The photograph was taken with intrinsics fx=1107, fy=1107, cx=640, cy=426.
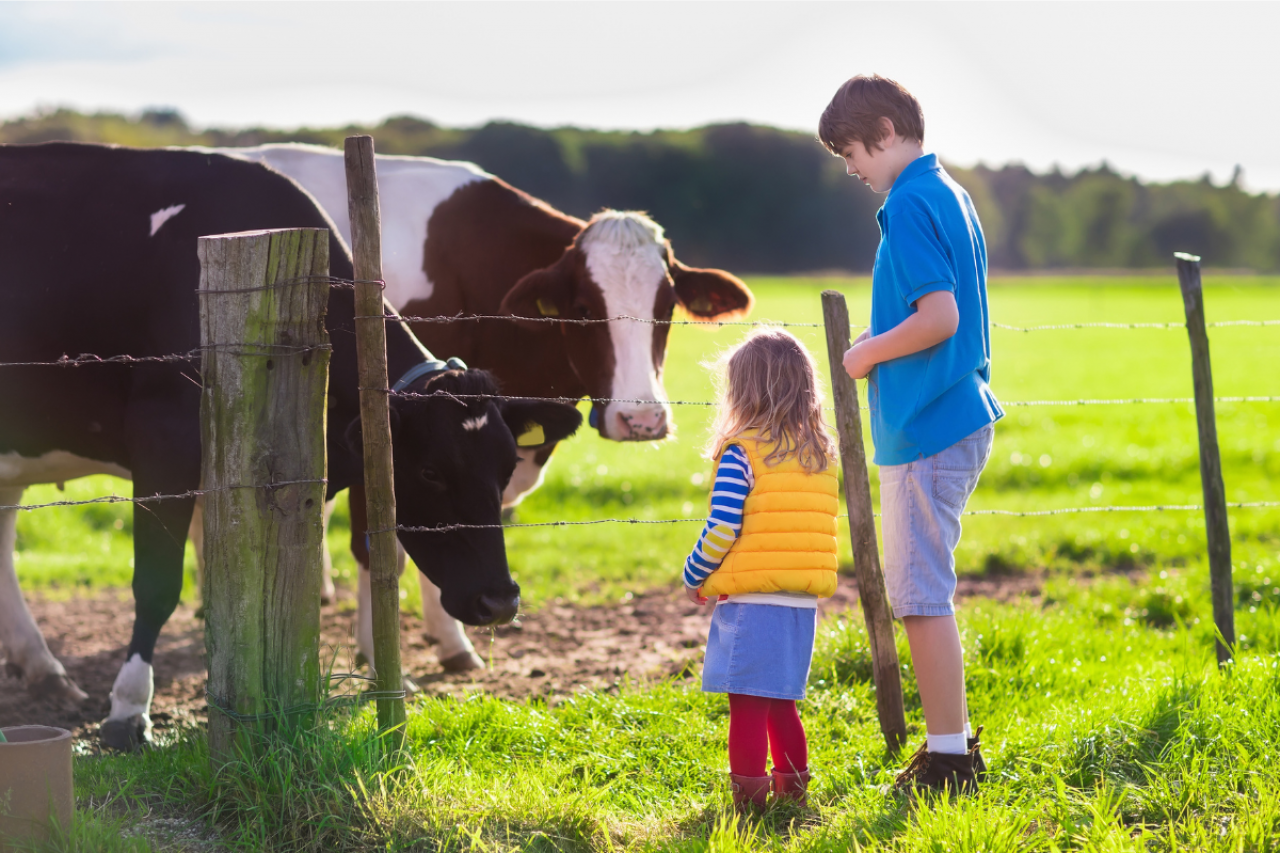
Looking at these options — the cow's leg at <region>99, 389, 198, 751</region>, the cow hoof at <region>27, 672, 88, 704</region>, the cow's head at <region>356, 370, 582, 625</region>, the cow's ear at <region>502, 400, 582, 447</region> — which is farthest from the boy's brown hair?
the cow hoof at <region>27, 672, 88, 704</region>

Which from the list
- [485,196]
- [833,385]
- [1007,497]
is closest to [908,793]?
[833,385]

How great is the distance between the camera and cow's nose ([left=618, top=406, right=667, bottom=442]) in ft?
15.8

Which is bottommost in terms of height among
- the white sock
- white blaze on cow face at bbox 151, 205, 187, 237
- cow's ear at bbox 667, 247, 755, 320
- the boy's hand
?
the white sock

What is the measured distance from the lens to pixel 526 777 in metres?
3.38

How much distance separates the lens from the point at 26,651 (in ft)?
16.3

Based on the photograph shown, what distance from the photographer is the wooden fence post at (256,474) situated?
3164 millimetres

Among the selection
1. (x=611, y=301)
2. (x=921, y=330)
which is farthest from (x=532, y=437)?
(x=921, y=330)

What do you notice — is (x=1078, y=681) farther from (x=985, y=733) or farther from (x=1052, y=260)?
(x=1052, y=260)

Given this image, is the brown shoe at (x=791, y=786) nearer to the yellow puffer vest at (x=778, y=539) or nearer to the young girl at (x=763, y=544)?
the young girl at (x=763, y=544)

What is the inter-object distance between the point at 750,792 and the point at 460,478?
149 cm

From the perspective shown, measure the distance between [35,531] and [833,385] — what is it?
24.7ft

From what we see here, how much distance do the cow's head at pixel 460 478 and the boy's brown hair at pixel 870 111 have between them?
1499mm

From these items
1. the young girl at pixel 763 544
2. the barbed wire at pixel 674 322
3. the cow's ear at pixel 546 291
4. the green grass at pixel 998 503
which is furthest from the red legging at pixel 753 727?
the cow's ear at pixel 546 291

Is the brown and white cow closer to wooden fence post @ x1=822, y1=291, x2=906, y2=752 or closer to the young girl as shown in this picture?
wooden fence post @ x1=822, y1=291, x2=906, y2=752
